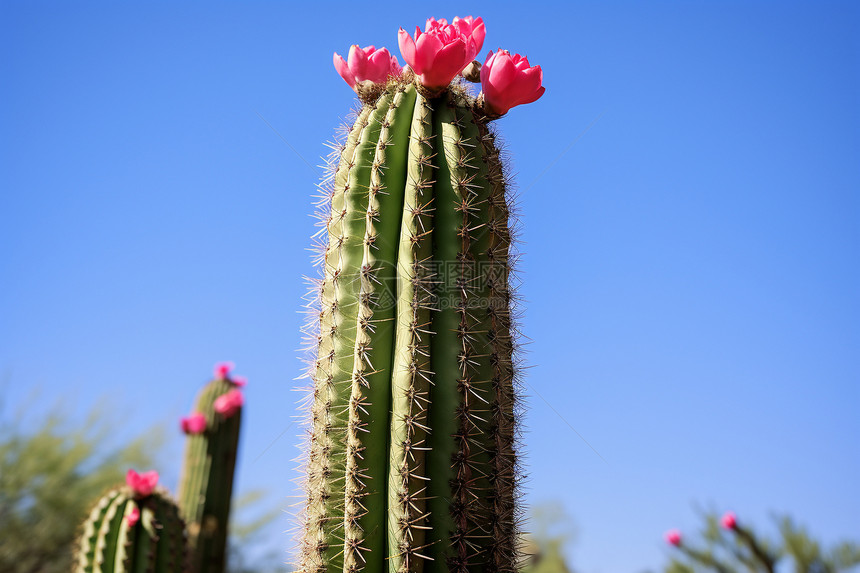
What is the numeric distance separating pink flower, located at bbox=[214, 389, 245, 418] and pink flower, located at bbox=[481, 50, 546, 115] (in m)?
4.50

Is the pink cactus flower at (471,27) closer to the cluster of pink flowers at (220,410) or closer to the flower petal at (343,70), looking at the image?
the flower petal at (343,70)

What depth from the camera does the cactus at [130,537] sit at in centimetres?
378

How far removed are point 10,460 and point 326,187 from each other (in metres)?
11.3

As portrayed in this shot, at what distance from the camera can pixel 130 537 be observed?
379cm

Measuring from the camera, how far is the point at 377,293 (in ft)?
7.59

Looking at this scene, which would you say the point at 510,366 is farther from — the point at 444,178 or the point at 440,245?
the point at 444,178

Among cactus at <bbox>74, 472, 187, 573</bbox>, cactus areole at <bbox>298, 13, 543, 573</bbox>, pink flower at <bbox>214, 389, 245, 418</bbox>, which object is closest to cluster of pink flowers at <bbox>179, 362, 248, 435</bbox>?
pink flower at <bbox>214, 389, 245, 418</bbox>

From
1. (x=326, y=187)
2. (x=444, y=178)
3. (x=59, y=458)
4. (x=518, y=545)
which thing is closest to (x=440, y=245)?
(x=444, y=178)

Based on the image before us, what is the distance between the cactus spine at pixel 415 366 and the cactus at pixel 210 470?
13.2ft

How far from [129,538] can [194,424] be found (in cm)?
237

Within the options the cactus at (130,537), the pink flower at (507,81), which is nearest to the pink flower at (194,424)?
the cactus at (130,537)

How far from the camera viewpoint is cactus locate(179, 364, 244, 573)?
5883mm

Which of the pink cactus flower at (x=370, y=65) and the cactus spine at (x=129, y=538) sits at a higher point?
the pink cactus flower at (x=370, y=65)

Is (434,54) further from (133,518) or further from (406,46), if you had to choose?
(133,518)
